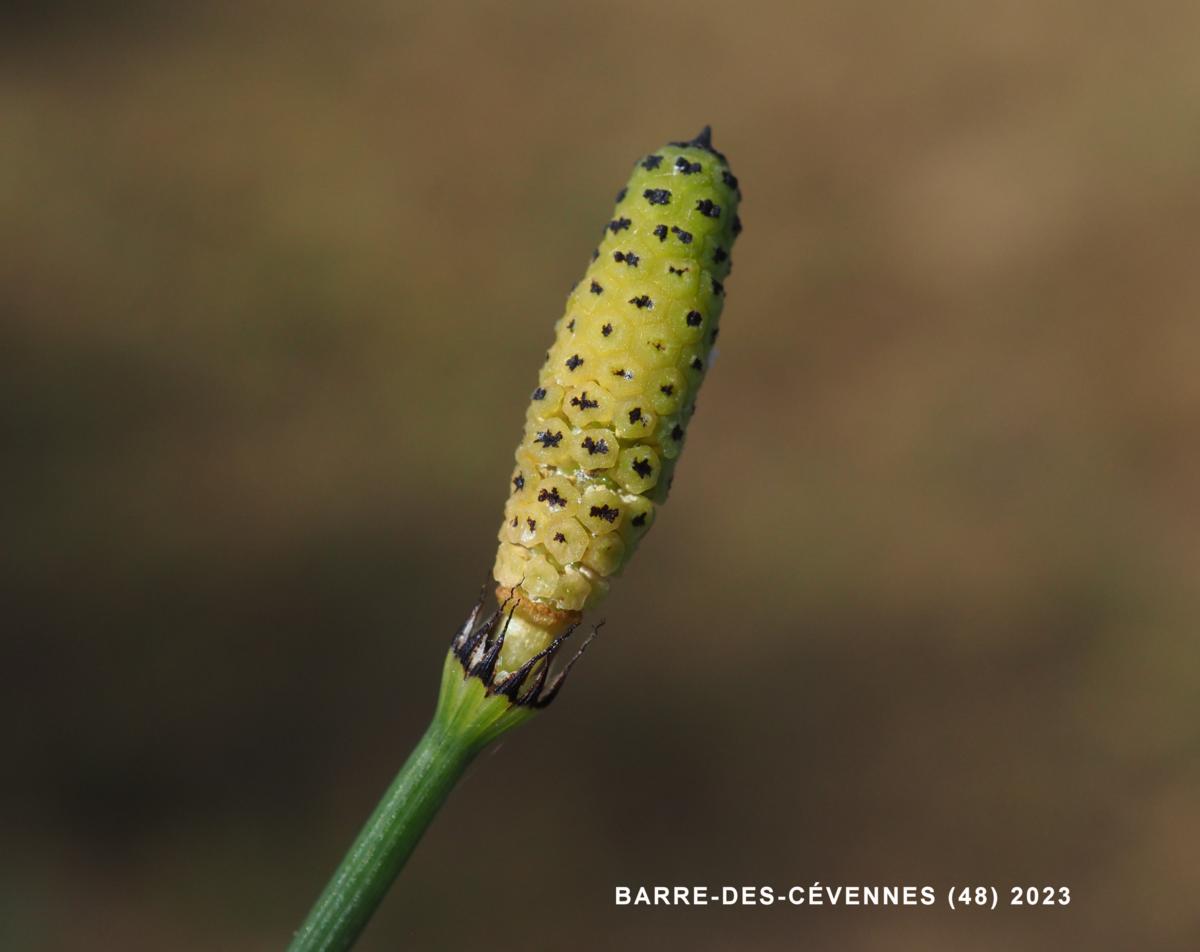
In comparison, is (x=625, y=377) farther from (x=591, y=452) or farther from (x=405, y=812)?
(x=405, y=812)

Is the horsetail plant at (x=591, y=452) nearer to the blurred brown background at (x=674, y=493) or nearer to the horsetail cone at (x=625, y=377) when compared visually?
the horsetail cone at (x=625, y=377)

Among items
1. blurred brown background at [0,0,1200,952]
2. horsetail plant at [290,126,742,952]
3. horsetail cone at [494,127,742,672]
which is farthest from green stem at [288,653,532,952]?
blurred brown background at [0,0,1200,952]

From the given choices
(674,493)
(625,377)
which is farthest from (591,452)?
(674,493)

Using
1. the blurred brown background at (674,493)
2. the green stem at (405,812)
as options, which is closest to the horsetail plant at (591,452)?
the green stem at (405,812)

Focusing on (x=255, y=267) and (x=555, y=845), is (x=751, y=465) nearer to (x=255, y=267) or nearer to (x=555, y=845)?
(x=555, y=845)

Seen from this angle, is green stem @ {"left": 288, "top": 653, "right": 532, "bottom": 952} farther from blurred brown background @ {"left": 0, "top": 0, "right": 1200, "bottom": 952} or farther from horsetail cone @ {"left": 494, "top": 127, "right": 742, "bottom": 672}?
blurred brown background @ {"left": 0, "top": 0, "right": 1200, "bottom": 952}
